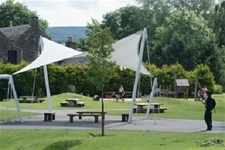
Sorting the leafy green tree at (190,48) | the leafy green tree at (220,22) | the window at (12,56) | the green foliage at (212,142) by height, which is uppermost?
the leafy green tree at (220,22)

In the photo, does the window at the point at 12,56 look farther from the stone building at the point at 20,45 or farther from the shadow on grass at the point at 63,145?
the shadow on grass at the point at 63,145

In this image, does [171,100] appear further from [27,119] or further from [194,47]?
[194,47]

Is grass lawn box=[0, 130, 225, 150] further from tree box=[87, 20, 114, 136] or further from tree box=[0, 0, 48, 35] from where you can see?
tree box=[0, 0, 48, 35]

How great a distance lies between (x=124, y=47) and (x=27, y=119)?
6276 millimetres

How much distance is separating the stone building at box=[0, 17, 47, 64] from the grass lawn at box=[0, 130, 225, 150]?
4304cm

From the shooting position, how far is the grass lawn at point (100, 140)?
53.5 ft

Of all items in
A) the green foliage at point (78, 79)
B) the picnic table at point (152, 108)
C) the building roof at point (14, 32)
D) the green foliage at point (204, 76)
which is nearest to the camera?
the picnic table at point (152, 108)

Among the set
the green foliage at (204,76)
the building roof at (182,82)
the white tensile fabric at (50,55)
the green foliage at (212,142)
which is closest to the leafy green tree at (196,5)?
the green foliage at (204,76)

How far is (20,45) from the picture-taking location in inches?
2537

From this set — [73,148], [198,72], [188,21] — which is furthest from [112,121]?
[188,21]

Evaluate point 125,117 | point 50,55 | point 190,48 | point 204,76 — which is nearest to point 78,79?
point 204,76

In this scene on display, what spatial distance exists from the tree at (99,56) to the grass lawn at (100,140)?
2.14 metres

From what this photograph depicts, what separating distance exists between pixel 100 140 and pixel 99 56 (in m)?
3.60

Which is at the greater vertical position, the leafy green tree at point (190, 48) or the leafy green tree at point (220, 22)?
the leafy green tree at point (220, 22)
